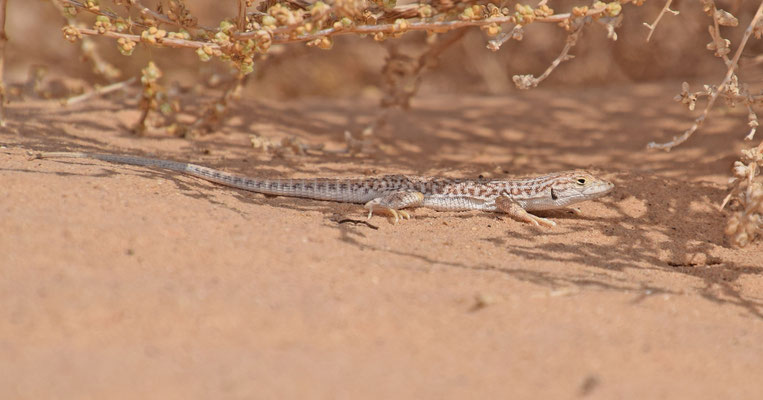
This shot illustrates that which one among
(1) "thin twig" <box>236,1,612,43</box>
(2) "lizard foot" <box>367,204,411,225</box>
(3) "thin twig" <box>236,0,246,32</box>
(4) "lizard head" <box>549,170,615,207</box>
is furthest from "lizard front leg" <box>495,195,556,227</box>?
(3) "thin twig" <box>236,0,246,32</box>

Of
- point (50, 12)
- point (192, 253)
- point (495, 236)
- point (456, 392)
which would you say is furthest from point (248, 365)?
point (50, 12)

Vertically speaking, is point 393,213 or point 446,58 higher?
point 446,58

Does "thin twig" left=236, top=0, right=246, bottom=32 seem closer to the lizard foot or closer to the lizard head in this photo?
the lizard foot

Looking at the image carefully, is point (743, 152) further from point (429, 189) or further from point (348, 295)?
point (348, 295)

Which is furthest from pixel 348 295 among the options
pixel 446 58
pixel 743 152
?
pixel 446 58

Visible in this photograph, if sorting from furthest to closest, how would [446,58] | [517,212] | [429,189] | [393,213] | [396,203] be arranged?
[446,58] → [429,189] → [517,212] → [396,203] → [393,213]

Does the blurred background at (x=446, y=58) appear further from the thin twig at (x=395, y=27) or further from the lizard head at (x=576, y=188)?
the thin twig at (x=395, y=27)

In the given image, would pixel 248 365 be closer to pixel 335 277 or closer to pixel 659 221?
pixel 335 277
